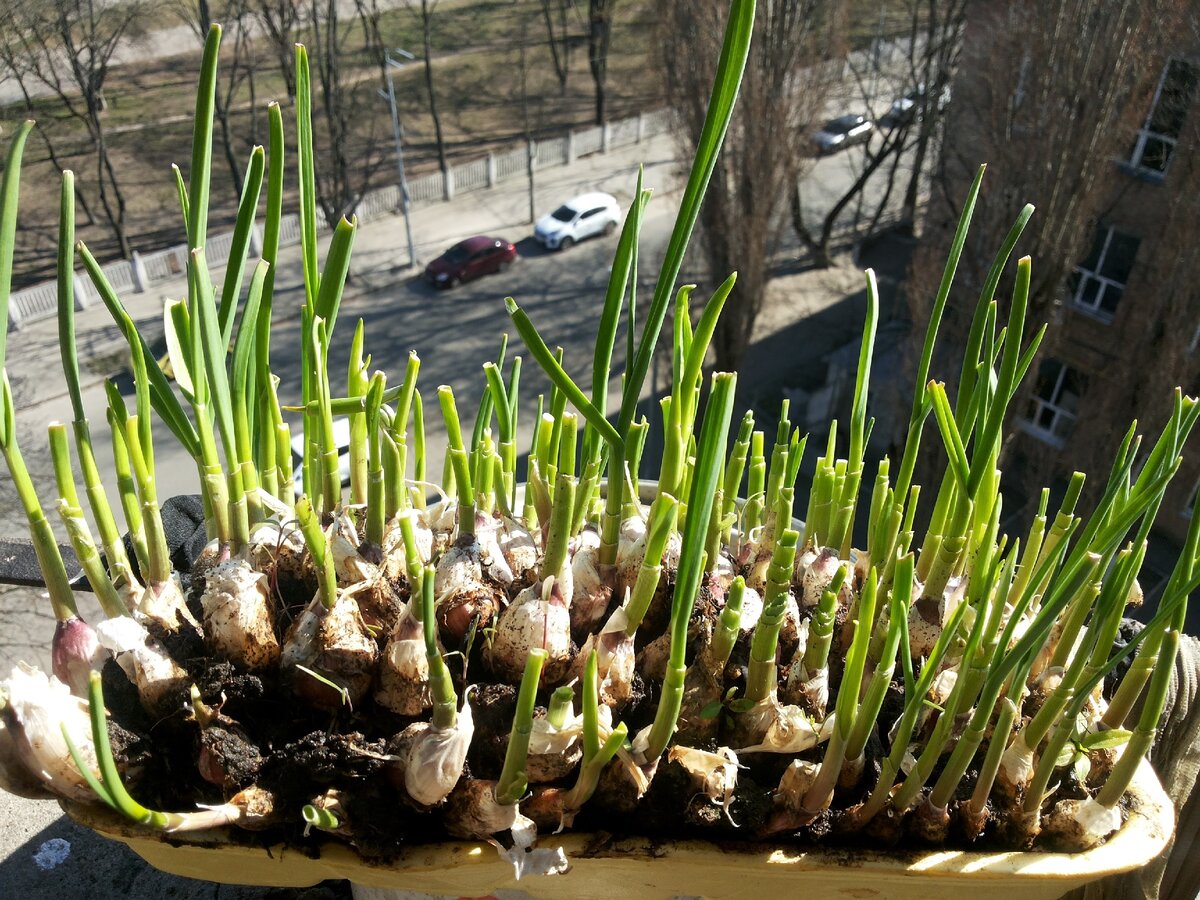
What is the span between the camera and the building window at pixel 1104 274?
15.3 ft

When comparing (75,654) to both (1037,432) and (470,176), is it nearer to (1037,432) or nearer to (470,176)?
(1037,432)

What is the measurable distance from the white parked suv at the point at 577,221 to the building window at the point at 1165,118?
3780 mm

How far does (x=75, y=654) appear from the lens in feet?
1.69

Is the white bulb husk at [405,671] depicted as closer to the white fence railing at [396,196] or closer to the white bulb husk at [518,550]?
the white bulb husk at [518,550]

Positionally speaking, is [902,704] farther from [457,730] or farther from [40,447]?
[40,447]

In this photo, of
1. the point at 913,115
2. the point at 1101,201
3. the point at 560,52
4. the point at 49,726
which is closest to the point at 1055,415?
the point at 1101,201

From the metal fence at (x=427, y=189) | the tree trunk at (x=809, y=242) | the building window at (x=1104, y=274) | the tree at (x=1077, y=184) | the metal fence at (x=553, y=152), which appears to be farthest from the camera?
the metal fence at (x=553, y=152)

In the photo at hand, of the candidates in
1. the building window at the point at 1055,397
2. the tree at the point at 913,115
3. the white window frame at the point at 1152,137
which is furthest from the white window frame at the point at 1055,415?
the tree at the point at 913,115

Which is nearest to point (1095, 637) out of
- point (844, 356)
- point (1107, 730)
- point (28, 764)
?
point (1107, 730)

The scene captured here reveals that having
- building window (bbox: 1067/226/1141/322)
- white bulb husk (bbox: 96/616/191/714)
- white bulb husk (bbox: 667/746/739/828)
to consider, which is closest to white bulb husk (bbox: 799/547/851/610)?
white bulb husk (bbox: 667/746/739/828)

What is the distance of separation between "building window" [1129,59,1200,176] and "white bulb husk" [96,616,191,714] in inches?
168

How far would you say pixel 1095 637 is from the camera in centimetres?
51

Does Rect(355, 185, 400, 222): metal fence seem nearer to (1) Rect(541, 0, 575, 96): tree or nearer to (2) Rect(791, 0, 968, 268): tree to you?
(1) Rect(541, 0, 575, 96): tree

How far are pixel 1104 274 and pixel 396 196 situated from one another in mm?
4994
